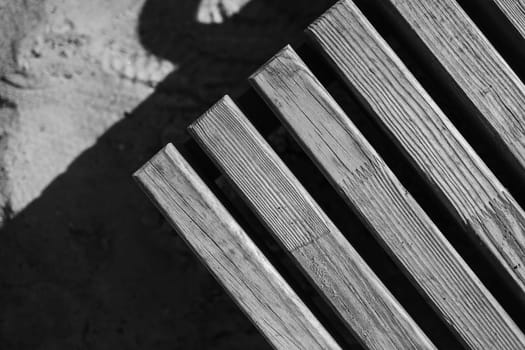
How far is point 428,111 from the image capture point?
147cm

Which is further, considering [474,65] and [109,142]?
[109,142]

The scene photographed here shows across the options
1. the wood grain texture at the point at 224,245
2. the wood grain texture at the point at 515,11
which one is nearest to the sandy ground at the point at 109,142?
the wood grain texture at the point at 224,245

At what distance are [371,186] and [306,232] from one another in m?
0.20

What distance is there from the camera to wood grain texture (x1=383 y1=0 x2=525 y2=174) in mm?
1471

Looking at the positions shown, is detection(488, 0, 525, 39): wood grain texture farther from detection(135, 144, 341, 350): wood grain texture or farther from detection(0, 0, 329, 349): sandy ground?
detection(135, 144, 341, 350): wood grain texture

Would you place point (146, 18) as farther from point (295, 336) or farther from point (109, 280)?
point (295, 336)

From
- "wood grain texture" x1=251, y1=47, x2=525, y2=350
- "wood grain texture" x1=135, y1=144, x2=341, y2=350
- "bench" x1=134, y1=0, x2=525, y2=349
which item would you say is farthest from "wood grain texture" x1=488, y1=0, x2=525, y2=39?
"wood grain texture" x1=135, y1=144, x2=341, y2=350

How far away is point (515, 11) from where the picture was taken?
4.85 feet

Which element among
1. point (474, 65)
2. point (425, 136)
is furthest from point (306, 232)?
point (474, 65)

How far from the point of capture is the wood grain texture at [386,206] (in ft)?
4.78

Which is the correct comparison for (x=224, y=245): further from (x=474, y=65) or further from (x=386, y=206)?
(x=474, y=65)

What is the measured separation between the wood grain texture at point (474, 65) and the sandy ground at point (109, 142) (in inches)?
25.3

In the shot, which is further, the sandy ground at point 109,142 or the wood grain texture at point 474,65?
the sandy ground at point 109,142

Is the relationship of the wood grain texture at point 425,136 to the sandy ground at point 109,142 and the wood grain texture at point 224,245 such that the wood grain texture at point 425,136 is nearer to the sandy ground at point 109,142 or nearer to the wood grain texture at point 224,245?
the wood grain texture at point 224,245
